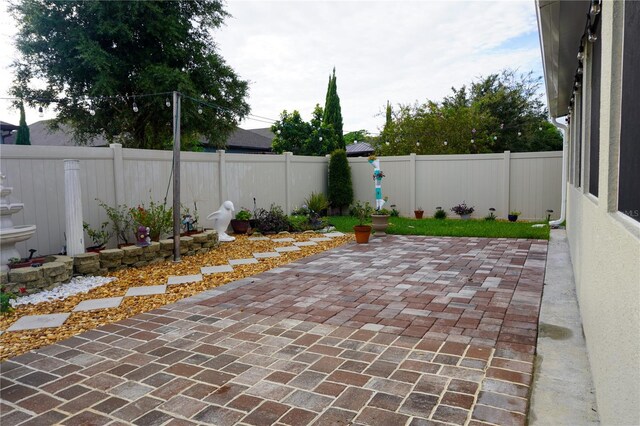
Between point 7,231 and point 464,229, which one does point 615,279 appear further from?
point 464,229

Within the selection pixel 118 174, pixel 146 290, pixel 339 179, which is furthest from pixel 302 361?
pixel 339 179

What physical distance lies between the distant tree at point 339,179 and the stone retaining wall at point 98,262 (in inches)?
250

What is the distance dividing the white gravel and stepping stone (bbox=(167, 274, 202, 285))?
766 millimetres

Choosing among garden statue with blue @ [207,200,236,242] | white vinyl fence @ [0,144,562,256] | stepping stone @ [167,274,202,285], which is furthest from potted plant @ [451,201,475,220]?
stepping stone @ [167,274,202,285]

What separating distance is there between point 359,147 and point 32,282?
25430mm

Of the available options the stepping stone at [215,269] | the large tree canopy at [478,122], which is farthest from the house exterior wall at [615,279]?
the large tree canopy at [478,122]

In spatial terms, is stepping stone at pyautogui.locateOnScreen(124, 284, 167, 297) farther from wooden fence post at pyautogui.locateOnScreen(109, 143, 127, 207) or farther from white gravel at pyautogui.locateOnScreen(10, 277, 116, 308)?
wooden fence post at pyautogui.locateOnScreen(109, 143, 127, 207)

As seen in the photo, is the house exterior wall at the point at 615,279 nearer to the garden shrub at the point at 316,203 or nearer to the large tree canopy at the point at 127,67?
the garden shrub at the point at 316,203

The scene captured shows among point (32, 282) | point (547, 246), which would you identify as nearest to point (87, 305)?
point (32, 282)

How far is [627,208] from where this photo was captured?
1688 millimetres

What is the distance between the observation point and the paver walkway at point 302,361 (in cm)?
246

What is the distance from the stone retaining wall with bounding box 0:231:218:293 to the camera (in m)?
5.02

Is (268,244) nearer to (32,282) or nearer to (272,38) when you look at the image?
(32,282)

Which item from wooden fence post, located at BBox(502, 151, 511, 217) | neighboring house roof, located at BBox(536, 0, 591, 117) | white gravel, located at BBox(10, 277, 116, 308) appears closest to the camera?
neighboring house roof, located at BBox(536, 0, 591, 117)
